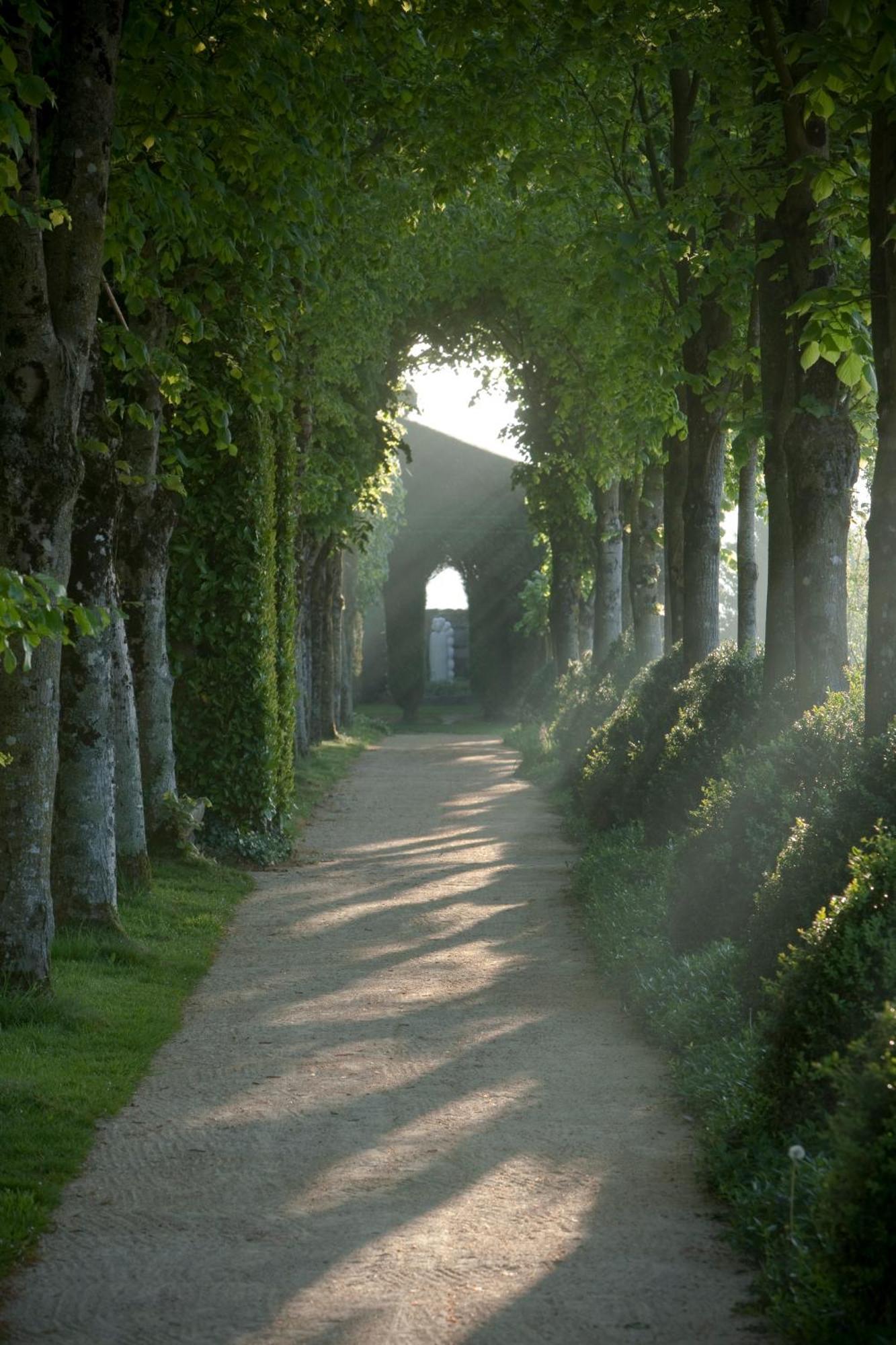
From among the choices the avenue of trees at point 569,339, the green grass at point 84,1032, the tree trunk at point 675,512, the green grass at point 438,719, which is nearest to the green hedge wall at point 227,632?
the avenue of trees at point 569,339

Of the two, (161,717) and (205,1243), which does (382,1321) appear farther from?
(161,717)

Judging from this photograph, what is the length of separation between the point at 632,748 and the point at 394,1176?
9.80 m

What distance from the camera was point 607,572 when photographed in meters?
27.9

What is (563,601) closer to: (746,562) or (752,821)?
(746,562)

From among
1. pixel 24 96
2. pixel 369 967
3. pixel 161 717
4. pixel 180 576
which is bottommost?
pixel 369 967

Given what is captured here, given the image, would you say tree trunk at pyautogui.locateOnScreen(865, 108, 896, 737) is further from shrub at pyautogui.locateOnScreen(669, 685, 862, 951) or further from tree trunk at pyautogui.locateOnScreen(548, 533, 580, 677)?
tree trunk at pyautogui.locateOnScreen(548, 533, 580, 677)

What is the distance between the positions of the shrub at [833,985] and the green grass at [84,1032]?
277cm

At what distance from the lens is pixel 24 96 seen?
7160 mm

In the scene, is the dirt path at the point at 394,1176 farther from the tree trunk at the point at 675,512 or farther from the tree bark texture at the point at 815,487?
the tree trunk at the point at 675,512

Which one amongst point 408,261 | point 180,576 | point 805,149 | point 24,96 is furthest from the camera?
point 408,261

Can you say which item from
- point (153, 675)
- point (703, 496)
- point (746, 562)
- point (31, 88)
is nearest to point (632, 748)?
point (703, 496)

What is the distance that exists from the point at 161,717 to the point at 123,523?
71.7 inches

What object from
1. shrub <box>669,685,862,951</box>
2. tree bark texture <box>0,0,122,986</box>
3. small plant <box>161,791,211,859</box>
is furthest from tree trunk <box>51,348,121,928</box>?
shrub <box>669,685,862,951</box>

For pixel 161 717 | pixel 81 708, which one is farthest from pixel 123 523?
pixel 81 708
